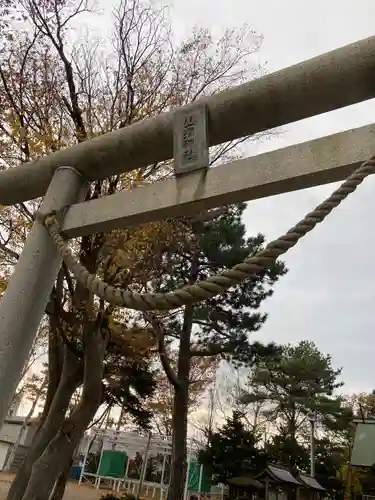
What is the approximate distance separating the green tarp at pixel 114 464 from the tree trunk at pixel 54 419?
9.28m

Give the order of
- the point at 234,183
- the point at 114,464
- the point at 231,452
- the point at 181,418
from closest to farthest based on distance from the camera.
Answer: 1. the point at 234,183
2. the point at 181,418
3. the point at 231,452
4. the point at 114,464

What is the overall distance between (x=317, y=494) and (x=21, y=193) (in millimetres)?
16591

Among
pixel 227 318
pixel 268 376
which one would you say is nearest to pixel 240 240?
pixel 227 318

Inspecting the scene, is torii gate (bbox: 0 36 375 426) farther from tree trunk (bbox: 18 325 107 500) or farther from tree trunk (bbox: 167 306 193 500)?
tree trunk (bbox: 167 306 193 500)

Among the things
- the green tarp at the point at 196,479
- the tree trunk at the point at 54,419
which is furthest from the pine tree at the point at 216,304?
the green tarp at the point at 196,479

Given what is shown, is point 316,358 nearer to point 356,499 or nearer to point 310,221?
point 356,499

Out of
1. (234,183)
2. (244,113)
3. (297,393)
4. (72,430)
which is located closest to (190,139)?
(244,113)

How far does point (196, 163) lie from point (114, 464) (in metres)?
17.7

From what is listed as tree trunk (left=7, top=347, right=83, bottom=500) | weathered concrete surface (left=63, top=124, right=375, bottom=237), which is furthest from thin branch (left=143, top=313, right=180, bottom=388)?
weathered concrete surface (left=63, top=124, right=375, bottom=237)

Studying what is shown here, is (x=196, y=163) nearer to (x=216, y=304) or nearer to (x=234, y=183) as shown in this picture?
(x=234, y=183)

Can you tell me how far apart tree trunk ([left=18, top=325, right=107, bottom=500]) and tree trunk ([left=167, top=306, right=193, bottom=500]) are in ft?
14.4

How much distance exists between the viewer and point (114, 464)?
56.4 feet

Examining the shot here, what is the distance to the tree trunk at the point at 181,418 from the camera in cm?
1107

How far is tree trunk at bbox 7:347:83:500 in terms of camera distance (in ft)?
27.0
